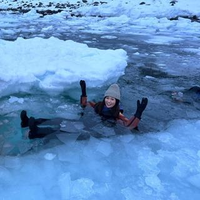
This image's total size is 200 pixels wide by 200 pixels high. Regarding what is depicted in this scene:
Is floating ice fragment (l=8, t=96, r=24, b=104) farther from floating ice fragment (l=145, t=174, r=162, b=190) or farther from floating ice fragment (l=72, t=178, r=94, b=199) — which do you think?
floating ice fragment (l=145, t=174, r=162, b=190)

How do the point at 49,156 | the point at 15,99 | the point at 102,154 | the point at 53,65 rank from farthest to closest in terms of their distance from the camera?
the point at 53,65 < the point at 15,99 < the point at 102,154 < the point at 49,156

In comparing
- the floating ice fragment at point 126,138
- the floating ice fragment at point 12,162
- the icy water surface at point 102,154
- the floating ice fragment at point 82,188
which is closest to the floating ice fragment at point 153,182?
the icy water surface at point 102,154

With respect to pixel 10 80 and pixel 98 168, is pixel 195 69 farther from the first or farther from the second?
pixel 98 168

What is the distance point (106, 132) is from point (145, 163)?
766 mm

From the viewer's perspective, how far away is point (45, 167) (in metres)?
2.96

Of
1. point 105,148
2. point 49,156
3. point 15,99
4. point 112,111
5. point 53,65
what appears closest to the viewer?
point 49,156

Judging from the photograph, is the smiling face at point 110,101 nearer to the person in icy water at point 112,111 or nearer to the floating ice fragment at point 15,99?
the person in icy water at point 112,111

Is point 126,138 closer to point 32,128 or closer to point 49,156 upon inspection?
point 49,156

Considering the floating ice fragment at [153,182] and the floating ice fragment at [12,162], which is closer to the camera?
the floating ice fragment at [153,182]

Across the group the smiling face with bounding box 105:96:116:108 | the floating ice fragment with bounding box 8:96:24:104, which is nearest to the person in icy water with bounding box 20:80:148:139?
the smiling face with bounding box 105:96:116:108

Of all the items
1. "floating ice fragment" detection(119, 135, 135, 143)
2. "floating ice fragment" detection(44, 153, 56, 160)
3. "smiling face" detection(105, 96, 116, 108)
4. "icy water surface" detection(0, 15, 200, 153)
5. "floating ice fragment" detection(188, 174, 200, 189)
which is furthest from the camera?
"icy water surface" detection(0, 15, 200, 153)

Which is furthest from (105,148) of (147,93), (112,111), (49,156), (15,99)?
(147,93)

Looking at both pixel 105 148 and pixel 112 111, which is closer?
pixel 105 148

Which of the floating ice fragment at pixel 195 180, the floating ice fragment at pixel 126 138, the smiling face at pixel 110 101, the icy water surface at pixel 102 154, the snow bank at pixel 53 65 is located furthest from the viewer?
the snow bank at pixel 53 65
